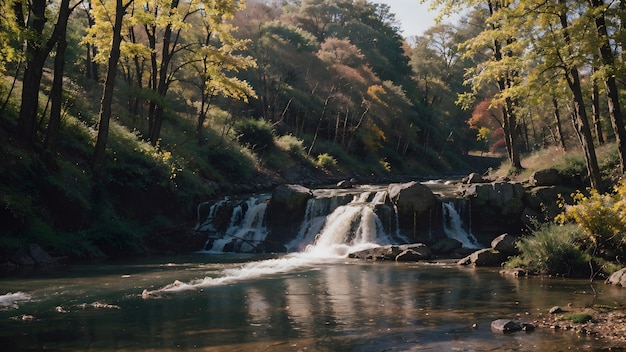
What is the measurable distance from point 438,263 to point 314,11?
54759 millimetres

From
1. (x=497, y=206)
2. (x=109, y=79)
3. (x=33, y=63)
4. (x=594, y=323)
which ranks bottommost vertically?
(x=594, y=323)

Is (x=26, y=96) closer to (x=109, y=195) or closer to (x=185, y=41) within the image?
(x=109, y=195)

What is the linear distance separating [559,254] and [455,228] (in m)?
7.64

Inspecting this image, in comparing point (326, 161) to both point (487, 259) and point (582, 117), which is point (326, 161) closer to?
point (487, 259)

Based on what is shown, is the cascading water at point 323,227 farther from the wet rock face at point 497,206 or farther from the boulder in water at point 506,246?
the boulder in water at point 506,246

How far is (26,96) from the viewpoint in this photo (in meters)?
18.8

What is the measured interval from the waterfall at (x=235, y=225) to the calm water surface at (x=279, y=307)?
553 centimetres

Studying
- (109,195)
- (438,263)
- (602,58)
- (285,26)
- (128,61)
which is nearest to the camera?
(602,58)

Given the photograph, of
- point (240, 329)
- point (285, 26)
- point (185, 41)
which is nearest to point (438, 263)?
point (240, 329)

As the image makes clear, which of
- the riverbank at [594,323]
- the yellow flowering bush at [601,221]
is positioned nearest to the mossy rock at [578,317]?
the riverbank at [594,323]

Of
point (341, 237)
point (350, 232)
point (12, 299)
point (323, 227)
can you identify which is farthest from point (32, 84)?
point (350, 232)

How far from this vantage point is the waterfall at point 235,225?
23000 mm

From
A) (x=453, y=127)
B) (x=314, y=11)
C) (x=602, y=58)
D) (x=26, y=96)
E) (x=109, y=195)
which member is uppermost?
(x=314, y=11)

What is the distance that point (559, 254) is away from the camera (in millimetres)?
14914
